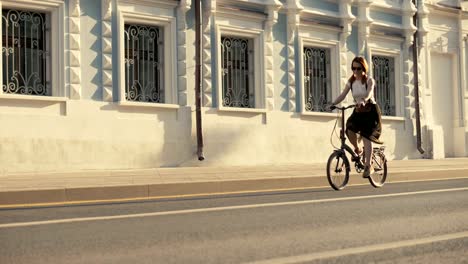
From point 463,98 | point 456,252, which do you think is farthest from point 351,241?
point 463,98

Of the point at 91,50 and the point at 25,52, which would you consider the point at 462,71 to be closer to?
the point at 91,50

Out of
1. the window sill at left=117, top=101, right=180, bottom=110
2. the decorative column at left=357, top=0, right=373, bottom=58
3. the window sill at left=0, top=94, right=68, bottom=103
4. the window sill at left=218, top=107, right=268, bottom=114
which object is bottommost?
the window sill at left=218, top=107, right=268, bottom=114

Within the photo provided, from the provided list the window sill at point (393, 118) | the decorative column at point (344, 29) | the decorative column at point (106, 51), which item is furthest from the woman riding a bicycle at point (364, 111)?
the window sill at point (393, 118)

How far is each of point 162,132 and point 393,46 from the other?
8.82 m

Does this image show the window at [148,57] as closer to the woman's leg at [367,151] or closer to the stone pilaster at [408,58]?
the woman's leg at [367,151]

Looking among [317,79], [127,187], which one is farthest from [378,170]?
[317,79]

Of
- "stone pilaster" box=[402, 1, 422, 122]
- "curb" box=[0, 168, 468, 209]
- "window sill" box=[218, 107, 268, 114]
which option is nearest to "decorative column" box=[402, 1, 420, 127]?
"stone pilaster" box=[402, 1, 422, 122]

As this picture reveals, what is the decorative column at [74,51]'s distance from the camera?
1537cm

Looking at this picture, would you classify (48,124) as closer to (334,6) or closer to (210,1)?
(210,1)

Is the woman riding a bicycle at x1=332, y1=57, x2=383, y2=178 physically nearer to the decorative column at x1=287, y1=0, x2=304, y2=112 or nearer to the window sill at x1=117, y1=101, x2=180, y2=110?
the window sill at x1=117, y1=101, x2=180, y2=110

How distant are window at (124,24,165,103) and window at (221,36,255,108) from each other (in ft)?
5.78

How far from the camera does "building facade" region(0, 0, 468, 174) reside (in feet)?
49.2

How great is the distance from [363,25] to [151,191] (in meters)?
12.1

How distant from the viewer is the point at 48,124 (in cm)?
1492
